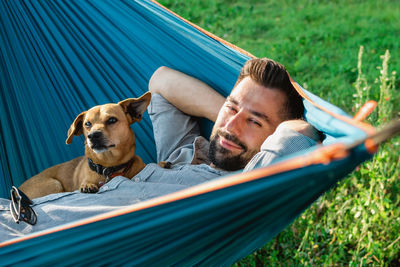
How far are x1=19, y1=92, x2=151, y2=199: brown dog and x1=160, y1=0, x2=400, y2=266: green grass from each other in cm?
73

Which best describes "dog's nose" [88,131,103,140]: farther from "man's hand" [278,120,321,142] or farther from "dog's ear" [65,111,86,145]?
"man's hand" [278,120,321,142]

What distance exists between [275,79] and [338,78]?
81.8 inches

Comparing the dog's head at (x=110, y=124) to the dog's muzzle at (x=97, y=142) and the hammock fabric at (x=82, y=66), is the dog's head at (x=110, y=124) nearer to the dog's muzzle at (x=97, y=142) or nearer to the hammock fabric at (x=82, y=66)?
the dog's muzzle at (x=97, y=142)

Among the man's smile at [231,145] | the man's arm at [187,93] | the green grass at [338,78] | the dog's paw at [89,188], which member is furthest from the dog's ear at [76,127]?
the green grass at [338,78]

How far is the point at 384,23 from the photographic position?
4.38 meters

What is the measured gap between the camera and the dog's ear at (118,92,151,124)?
1950 millimetres

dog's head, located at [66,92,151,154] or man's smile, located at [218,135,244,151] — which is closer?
man's smile, located at [218,135,244,151]

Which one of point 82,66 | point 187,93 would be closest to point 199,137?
point 187,93

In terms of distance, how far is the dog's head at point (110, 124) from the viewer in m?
1.89

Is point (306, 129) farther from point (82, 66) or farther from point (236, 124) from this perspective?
point (82, 66)

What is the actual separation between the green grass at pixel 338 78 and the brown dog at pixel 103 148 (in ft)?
2.40

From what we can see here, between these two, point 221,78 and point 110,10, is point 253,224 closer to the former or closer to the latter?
point 221,78

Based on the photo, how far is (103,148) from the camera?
189 cm

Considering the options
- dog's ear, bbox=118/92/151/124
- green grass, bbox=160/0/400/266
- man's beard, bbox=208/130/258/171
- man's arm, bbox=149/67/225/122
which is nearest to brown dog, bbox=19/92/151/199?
dog's ear, bbox=118/92/151/124
